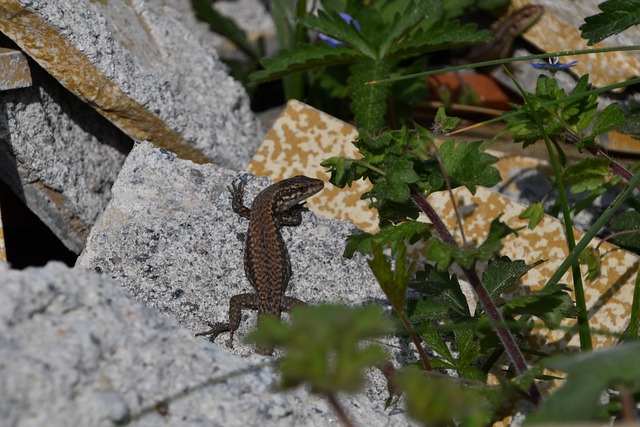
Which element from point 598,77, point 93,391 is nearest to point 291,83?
point 598,77

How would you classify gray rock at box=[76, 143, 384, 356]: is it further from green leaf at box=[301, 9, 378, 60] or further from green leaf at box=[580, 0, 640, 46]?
green leaf at box=[580, 0, 640, 46]

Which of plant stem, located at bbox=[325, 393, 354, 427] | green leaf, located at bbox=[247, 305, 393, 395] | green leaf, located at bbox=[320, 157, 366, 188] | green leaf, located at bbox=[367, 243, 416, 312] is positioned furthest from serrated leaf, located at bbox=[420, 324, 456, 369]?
green leaf, located at bbox=[247, 305, 393, 395]

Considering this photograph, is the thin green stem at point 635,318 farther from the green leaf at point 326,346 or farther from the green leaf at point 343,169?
the green leaf at point 326,346

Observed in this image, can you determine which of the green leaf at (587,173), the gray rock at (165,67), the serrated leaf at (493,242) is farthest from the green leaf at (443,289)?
the gray rock at (165,67)

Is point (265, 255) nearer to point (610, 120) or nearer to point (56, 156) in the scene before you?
point (56, 156)

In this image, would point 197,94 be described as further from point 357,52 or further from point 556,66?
point 556,66
